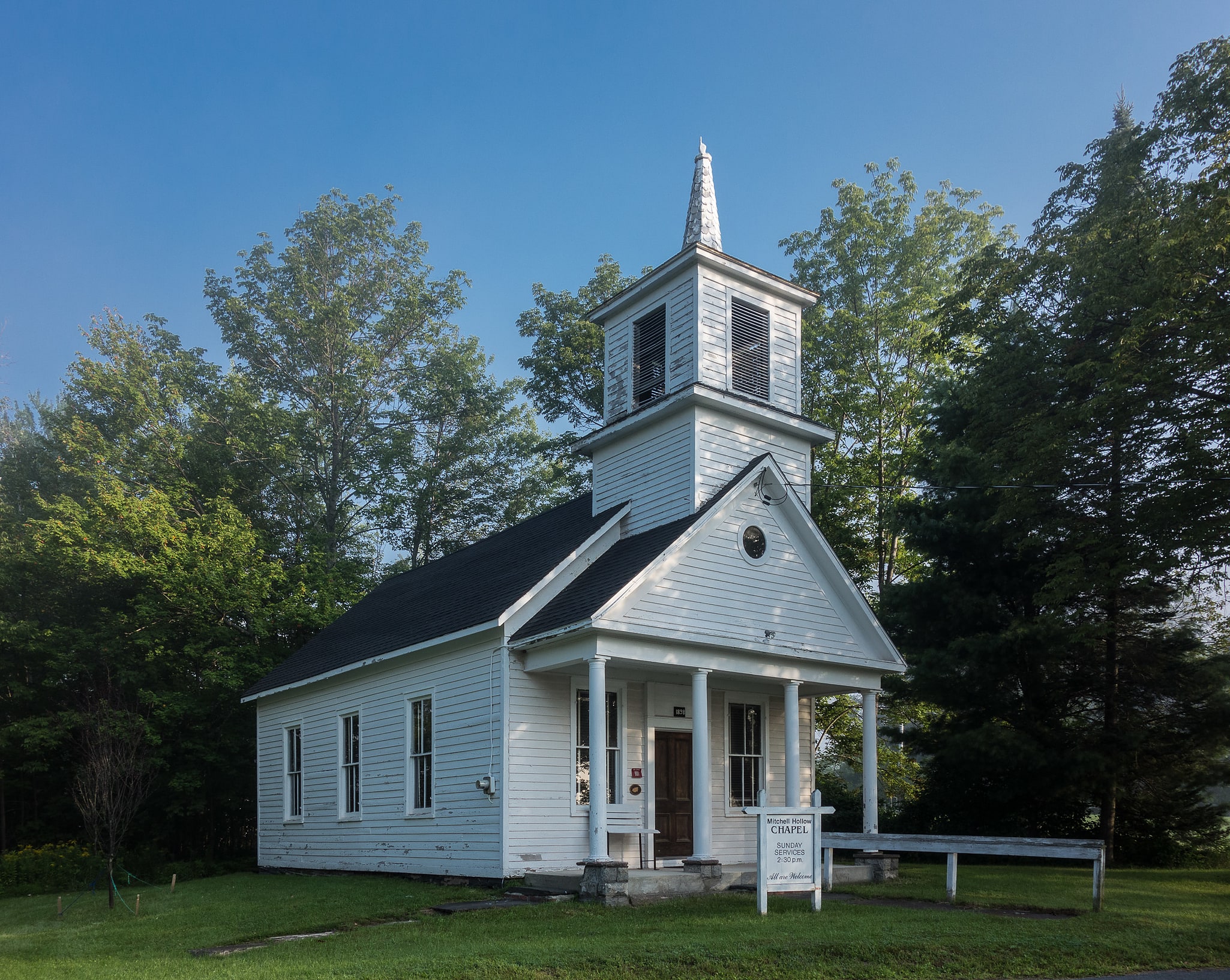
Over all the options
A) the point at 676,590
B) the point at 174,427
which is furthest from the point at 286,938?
the point at 174,427

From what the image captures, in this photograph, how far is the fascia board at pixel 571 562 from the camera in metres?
15.9

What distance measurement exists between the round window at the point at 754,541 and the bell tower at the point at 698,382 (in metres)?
0.94

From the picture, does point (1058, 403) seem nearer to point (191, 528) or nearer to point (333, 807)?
point (333, 807)

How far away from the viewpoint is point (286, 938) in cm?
1145

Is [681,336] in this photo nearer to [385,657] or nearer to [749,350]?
[749,350]

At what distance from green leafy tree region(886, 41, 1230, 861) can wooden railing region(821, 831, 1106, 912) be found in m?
7.61

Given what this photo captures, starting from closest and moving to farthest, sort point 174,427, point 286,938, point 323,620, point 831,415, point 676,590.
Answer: point 286,938 < point 676,590 < point 323,620 < point 831,415 < point 174,427

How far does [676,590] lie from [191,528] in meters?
19.6

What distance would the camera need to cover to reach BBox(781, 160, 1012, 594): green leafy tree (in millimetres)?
32375

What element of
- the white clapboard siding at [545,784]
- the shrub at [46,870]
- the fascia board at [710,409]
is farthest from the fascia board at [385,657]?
the shrub at [46,870]

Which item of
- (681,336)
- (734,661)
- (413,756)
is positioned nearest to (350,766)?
(413,756)

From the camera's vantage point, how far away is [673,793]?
17578 millimetres

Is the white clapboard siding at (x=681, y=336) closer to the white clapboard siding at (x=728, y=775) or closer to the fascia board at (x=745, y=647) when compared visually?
the fascia board at (x=745, y=647)

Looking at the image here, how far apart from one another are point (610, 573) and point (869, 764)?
19.3ft
